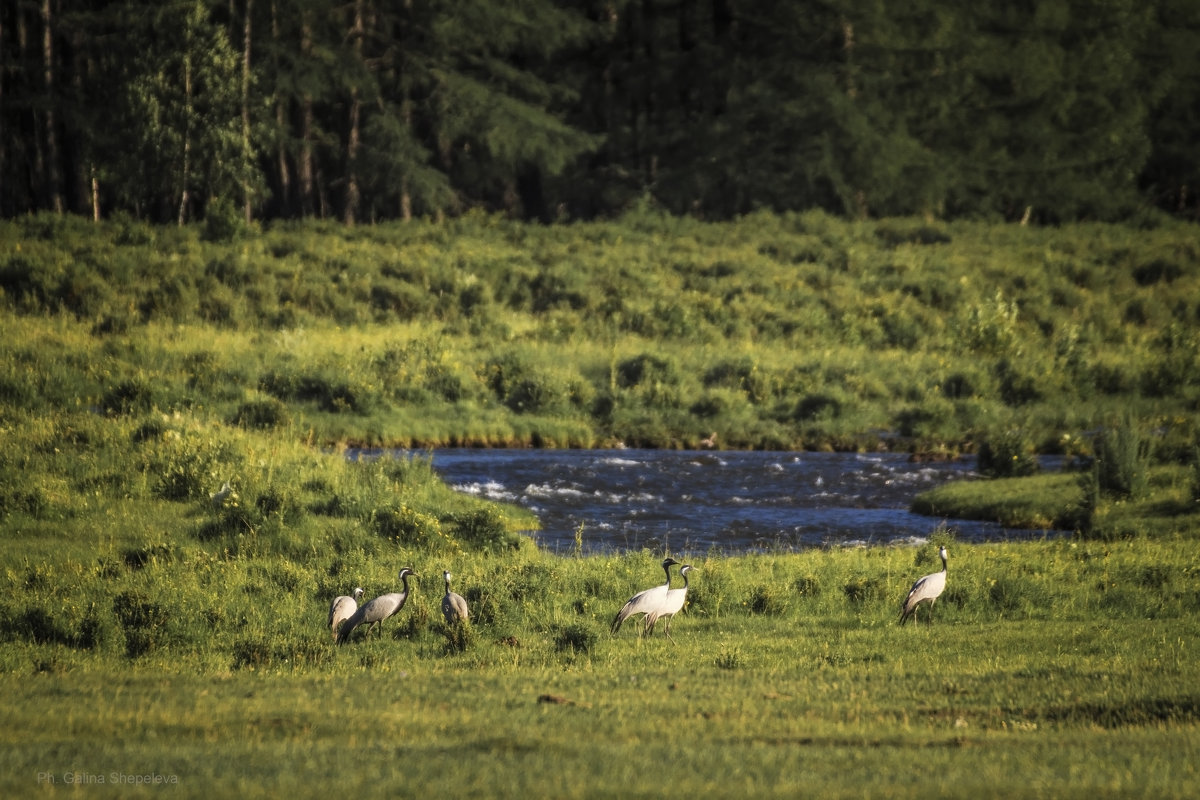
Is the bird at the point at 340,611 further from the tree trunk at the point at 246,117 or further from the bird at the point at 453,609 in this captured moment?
the tree trunk at the point at 246,117

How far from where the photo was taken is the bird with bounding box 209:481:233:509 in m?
25.9

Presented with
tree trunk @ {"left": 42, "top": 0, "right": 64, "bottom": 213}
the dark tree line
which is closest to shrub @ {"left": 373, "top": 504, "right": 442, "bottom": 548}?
the dark tree line

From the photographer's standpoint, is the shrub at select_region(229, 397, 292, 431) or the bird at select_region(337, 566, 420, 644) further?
the shrub at select_region(229, 397, 292, 431)

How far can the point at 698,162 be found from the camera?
76188mm

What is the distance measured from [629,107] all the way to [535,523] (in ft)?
188

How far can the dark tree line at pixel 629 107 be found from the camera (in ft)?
217

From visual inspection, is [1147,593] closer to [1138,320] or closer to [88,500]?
[88,500]

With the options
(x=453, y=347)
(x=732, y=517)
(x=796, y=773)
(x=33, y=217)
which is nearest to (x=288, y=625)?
(x=796, y=773)

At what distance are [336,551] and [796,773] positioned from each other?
14.4 metres

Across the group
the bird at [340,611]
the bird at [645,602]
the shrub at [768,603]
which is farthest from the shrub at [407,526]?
the bird at [645,602]

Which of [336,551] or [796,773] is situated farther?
[336,551]

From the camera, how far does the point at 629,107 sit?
275 ft

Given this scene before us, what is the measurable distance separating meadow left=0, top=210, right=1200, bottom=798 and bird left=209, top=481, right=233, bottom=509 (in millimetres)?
169

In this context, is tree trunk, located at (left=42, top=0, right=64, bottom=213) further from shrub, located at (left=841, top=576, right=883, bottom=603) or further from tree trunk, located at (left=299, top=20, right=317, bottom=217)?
shrub, located at (left=841, top=576, right=883, bottom=603)
